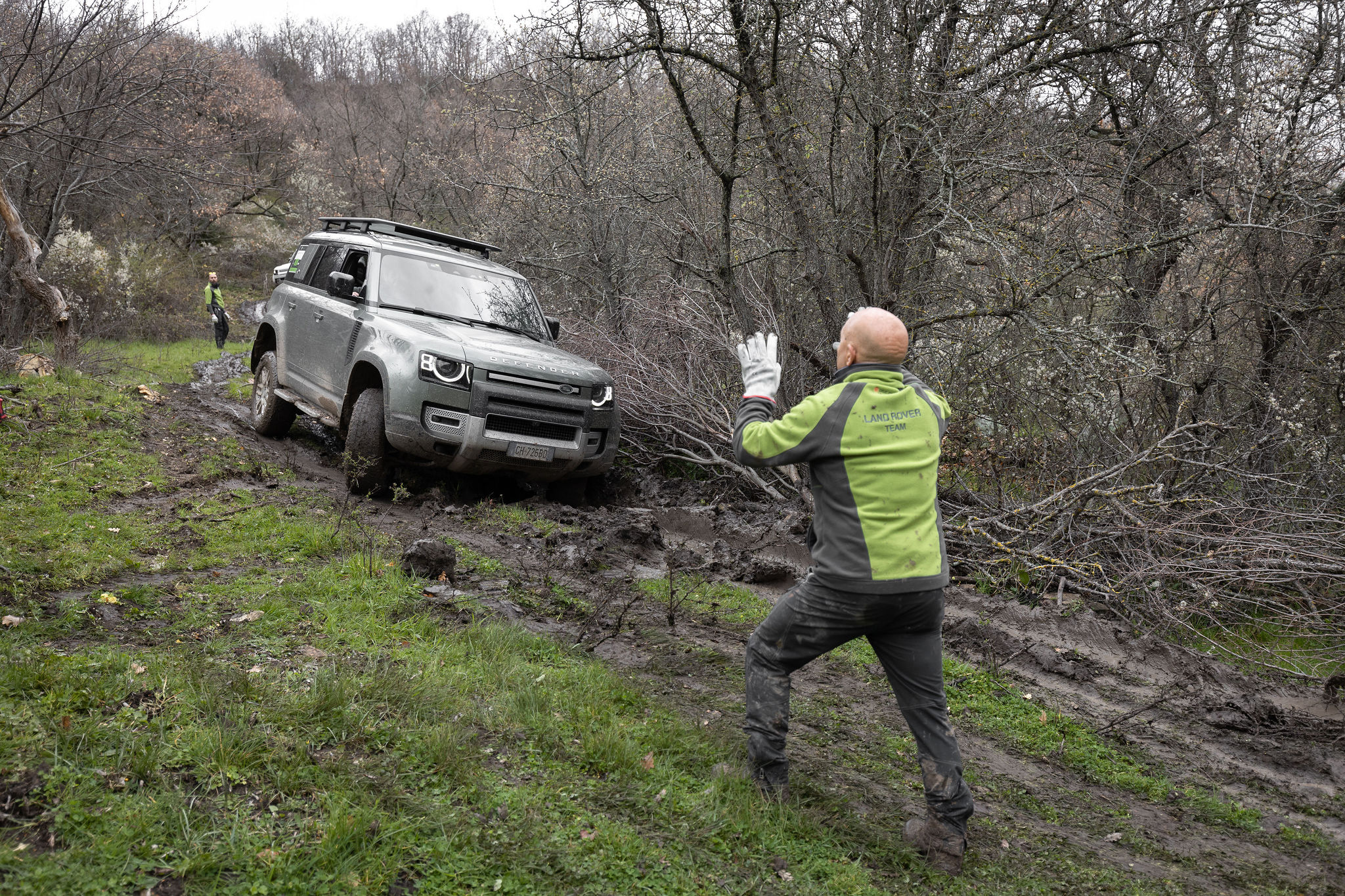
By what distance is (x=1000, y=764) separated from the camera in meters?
4.19

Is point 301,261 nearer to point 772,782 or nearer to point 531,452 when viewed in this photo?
point 531,452

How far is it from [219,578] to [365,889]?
3053 millimetres

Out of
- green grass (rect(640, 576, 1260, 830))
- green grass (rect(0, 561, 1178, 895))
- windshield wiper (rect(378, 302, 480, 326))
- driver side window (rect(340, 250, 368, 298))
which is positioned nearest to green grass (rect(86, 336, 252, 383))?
driver side window (rect(340, 250, 368, 298))

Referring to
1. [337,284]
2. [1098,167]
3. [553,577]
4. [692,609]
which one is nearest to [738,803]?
[692,609]

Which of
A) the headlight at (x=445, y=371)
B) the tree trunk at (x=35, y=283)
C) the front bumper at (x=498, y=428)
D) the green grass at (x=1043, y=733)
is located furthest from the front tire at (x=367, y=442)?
the tree trunk at (x=35, y=283)

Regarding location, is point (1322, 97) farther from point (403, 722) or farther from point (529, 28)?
point (403, 722)

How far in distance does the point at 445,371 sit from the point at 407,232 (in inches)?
122

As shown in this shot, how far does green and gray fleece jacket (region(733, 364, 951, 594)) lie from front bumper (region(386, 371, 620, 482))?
4163 millimetres

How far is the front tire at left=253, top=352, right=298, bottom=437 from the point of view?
30.4 feet

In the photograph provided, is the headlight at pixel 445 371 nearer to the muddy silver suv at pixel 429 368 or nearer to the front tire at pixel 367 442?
the muddy silver suv at pixel 429 368

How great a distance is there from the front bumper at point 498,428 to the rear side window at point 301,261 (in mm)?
3441

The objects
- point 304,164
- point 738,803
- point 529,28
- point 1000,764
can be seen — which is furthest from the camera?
point 304,164

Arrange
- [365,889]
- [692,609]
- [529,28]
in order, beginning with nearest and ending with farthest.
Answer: [365,889], [692,609], [529,28]

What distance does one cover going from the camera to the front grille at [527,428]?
7102mm
